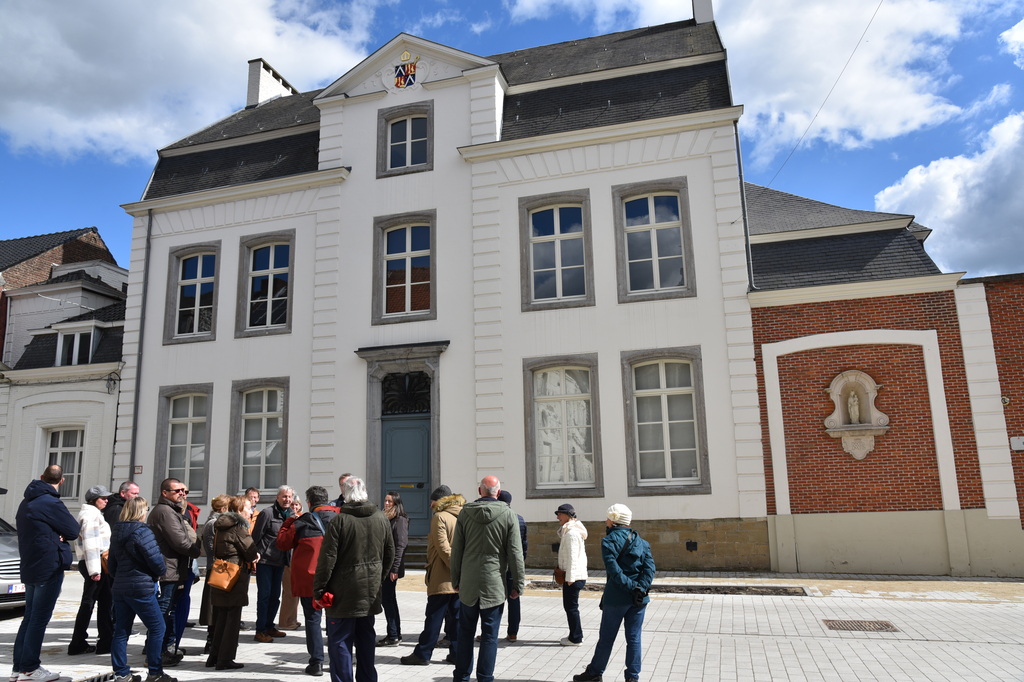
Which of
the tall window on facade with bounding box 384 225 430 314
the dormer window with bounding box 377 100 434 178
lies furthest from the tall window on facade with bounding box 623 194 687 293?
the dormer window with bounding box 377 100 434 178

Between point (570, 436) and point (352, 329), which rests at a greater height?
point (352, 329)

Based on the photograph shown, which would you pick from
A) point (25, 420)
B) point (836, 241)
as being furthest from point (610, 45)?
point (25, 420)

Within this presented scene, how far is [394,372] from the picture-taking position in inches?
607

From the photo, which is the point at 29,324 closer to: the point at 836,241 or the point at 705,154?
the point at 705,154

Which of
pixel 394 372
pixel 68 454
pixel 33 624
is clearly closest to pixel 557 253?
pixel 394 372

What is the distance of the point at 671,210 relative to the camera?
48.3 feet

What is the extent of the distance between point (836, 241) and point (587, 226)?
4.47m

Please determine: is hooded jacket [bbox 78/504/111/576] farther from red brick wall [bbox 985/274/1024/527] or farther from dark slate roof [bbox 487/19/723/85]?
red brick wall [bbox 985/274/1024/527]

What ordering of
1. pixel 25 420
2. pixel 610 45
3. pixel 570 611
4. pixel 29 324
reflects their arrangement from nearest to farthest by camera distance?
pixel 570 611, pixel 610 45, pixel 25 420, pixel 29 324

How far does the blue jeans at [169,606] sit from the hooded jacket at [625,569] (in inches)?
149

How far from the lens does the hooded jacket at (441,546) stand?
278 inches

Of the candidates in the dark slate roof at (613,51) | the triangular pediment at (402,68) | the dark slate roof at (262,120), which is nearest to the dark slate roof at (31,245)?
the dark slate roof at (262,120)

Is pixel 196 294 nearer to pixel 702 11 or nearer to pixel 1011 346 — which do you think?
pixel 702 11

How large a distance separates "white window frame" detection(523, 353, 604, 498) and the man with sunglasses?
772 cm
